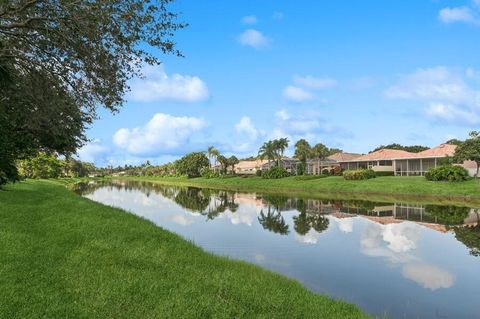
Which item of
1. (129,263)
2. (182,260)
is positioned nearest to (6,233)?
(129,263)

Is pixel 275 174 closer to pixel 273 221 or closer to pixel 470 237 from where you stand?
pixel 273 221

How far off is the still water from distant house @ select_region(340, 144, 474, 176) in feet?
132

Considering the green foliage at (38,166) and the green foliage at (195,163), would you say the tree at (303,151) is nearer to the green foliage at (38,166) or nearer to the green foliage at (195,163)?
the green foliage at (195,163)

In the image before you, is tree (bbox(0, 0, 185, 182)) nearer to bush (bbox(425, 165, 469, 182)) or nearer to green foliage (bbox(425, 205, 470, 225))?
green foliage (bbox(425, 205, 470, 225))

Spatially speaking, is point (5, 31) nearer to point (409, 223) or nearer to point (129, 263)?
point (129, 263)

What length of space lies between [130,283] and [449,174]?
5622cm

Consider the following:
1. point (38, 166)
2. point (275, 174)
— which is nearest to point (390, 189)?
point (275, 174)

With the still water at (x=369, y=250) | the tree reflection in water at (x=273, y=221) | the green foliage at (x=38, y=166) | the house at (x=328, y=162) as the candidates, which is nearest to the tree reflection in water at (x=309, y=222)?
the still water at (x=369, y=250)

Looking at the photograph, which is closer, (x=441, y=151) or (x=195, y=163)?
(x=441, y=151)

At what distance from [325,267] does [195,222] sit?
1724 cm

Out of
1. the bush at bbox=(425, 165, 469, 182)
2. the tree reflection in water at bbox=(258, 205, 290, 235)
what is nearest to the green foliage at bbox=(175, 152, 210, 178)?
the bush at bbox=(425, 165, 469, 182)

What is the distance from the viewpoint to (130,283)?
10.4 m

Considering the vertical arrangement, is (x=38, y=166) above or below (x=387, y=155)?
below

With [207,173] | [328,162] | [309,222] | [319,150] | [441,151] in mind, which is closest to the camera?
[309,222]
